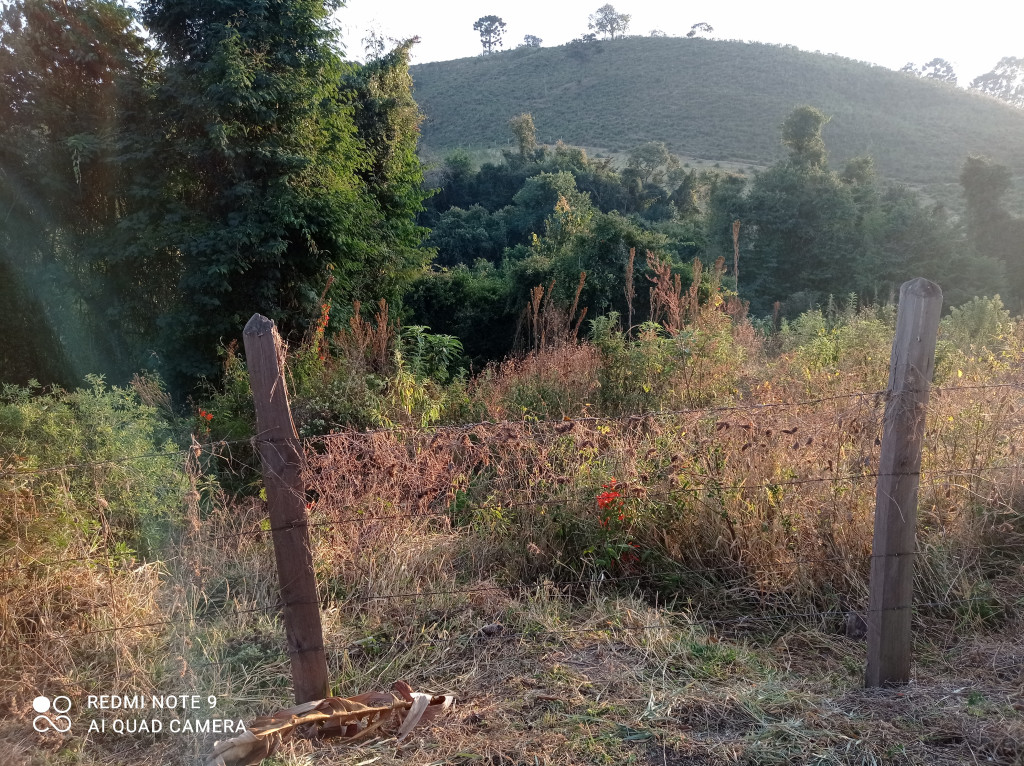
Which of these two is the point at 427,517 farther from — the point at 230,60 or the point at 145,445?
the point at 230,60

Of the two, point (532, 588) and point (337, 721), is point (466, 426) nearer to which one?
point (532, 588)

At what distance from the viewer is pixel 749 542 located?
361 centimetres

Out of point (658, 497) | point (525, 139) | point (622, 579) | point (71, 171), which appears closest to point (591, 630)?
point (622, 579)

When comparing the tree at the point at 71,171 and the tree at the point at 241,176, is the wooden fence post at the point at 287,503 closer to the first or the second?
the tree at the point at 241,176

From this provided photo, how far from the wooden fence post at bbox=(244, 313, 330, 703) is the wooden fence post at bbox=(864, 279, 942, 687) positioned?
7.01 ft

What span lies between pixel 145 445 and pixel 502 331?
10.6 metres

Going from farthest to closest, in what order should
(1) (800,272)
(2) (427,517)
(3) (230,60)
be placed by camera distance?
(1) (800,272), (3) (230,60), (2) (427,517)

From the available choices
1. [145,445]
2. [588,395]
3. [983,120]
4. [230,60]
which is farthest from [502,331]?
[983,120]

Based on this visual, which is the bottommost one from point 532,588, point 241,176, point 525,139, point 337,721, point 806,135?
point 532,588

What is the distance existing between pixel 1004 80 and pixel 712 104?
1237 inches

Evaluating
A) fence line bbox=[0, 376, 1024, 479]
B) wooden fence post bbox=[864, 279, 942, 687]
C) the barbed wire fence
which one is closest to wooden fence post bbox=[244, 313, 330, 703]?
fence line bbox=[0, 376, 1024, 479]

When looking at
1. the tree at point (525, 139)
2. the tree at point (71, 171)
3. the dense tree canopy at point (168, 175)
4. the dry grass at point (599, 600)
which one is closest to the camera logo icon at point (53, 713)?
the dry grass at point (599, 600)

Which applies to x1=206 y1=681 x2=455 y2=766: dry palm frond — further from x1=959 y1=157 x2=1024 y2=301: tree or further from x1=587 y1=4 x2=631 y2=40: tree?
x1=587 y1=4 x2=631 y2=40: tree

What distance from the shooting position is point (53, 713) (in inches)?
107
